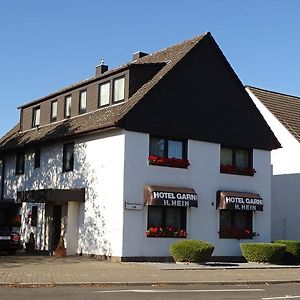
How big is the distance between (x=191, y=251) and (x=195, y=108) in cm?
678

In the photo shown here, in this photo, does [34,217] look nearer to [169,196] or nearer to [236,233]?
[169,196]

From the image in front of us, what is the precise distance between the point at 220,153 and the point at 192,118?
242cm

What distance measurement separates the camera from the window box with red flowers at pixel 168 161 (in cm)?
2512

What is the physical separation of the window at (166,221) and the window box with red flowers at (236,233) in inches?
88.7

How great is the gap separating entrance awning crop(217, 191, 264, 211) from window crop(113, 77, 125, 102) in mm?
6245

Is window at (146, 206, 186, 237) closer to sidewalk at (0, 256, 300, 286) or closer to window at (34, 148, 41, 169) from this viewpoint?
sidewalk at (0, 256, 300, 286)

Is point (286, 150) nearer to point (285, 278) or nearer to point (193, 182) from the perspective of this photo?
point (193, 182)

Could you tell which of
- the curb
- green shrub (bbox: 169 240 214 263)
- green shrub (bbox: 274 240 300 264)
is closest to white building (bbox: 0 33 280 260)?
green shrub (bbox: 169 240 214 263)

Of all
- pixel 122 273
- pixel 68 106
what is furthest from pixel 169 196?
pixel 68 106

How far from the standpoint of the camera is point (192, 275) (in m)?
19.6

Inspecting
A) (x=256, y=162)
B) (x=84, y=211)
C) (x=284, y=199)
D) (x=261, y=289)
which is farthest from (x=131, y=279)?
(x=284, y=199)

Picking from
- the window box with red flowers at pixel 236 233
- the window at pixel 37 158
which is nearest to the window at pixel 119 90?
the window at pixel 37 158

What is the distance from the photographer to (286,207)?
1325 inches

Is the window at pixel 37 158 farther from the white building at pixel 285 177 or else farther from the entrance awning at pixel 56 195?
the white building at pixel 285 177
